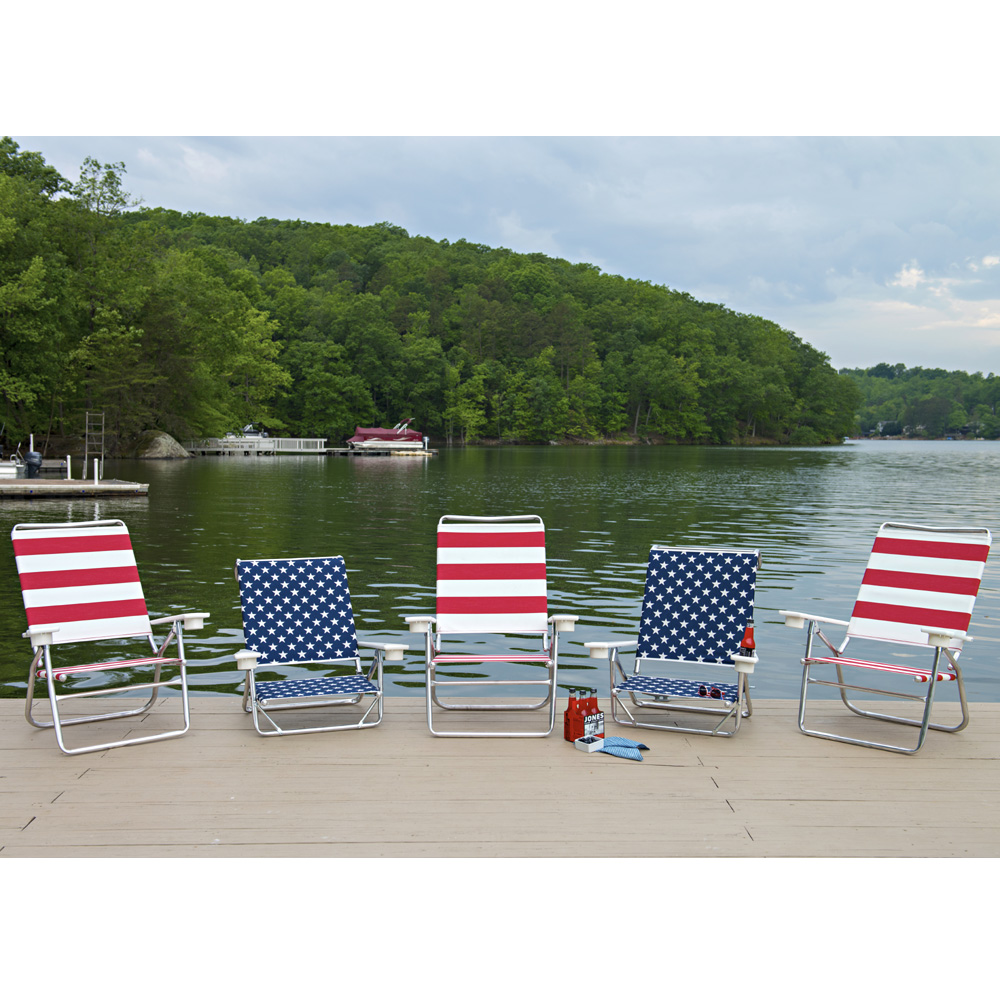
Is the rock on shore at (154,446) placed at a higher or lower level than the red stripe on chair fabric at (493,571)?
lower

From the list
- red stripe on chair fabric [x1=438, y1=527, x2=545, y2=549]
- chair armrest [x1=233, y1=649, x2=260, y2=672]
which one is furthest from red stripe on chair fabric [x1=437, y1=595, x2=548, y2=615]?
chair armrest [x1=233, y1=649, x2=260, y2=672]

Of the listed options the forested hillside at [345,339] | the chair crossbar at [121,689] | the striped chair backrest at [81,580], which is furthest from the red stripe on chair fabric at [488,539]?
the forested hillside at [345,339]

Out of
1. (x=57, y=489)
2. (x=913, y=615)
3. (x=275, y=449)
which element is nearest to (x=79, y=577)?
(x=913, y=615)

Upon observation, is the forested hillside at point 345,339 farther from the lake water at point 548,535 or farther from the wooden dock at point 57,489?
the wooden dock at point 57,489

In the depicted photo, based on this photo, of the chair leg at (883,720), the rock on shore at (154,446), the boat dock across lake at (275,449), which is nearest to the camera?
the chair leg at (883,720)

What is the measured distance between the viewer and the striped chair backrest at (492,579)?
523 cm

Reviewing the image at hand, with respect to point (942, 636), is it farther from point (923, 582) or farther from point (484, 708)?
point (484, 708)

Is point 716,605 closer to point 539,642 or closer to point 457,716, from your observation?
point 457,716

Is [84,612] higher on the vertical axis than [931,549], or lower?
lower

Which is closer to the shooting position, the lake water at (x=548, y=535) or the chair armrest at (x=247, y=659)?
the chair armrest at (x=247, y=659)

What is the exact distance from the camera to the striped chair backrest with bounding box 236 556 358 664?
4.99 metres

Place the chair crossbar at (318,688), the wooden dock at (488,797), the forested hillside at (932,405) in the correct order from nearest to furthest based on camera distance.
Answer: the wooden dock at (488,797)
the chair crossbar at (318,688)
the forested hillside at (932,405)

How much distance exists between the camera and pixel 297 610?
16.8ft

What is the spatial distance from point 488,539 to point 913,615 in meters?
2.52
